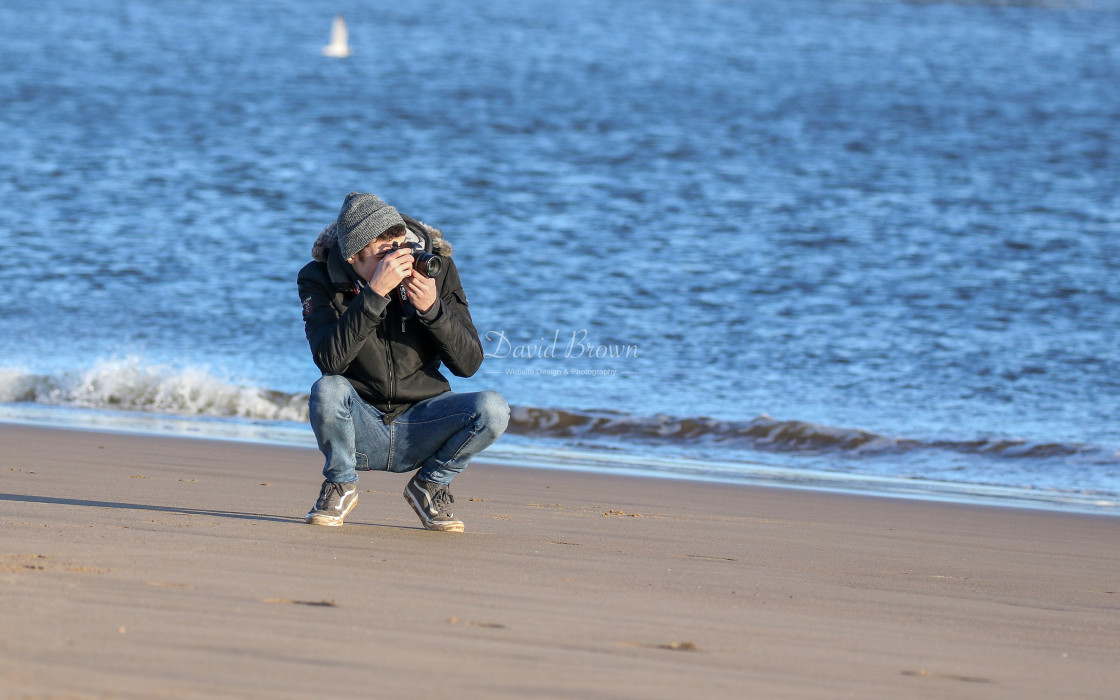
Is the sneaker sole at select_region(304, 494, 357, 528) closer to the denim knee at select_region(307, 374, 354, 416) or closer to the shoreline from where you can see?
the denim knee at select_region(307, 374, 354, 416)

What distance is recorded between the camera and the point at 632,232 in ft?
62.7

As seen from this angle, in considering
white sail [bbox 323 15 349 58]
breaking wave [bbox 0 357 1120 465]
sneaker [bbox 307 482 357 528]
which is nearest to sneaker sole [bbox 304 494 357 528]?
sneaker [bbox 307 482 357 528]

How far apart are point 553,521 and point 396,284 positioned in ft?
5.32

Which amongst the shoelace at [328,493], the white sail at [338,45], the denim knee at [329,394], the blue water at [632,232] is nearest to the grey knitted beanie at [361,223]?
the denim knee at [329,394]

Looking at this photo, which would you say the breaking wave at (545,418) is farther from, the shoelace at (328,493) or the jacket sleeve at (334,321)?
the jacket sleeve at (334,321)

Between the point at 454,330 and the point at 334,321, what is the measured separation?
1.45 feet

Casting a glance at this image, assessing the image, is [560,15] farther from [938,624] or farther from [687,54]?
[938,624]

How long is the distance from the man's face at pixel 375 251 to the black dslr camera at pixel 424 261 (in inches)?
0.9

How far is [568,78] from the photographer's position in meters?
33.8

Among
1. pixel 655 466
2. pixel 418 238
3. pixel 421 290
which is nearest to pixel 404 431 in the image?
pixel 421 290

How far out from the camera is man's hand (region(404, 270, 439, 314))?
4.56 meters

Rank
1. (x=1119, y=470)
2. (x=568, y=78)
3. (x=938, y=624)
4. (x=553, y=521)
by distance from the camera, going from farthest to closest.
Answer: (x=568, y=78), (x=1119, y=470), (x=553, y=521), (x=938, y=624)

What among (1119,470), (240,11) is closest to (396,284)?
(1119,470)

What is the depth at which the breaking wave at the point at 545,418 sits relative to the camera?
32.6 feet
